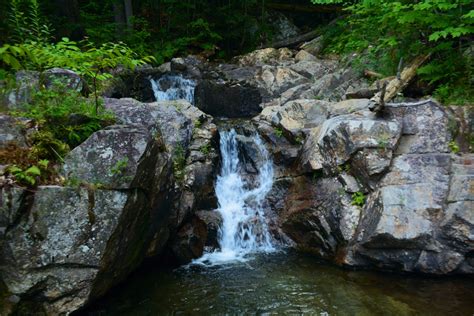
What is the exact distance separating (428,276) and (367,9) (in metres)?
5.81

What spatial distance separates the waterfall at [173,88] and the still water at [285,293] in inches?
269

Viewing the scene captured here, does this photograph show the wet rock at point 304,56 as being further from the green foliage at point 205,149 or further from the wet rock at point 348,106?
the green foliage at point 205,149

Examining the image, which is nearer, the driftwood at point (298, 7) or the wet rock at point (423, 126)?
the wet rock at point (423, 126)

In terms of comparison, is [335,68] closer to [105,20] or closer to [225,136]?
[225,136]

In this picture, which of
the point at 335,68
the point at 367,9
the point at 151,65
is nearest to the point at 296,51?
the point at 335,68

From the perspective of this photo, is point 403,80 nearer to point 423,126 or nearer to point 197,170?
point 423,126

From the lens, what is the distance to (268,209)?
8570mm

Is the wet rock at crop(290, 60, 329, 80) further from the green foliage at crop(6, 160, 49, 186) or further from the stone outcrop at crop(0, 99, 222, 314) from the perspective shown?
the green foliage at crop(6, 160, 49, 186)

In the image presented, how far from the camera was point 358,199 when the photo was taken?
699 cm

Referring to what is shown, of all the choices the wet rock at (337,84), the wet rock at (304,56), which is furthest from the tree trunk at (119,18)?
the wet rock at (337,84)

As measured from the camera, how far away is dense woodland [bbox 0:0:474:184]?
5188 millimetres

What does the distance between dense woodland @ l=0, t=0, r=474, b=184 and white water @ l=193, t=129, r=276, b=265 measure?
11.0 ft

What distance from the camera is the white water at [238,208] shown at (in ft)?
25.7

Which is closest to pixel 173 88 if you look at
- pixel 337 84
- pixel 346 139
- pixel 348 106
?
pixel 337 84
